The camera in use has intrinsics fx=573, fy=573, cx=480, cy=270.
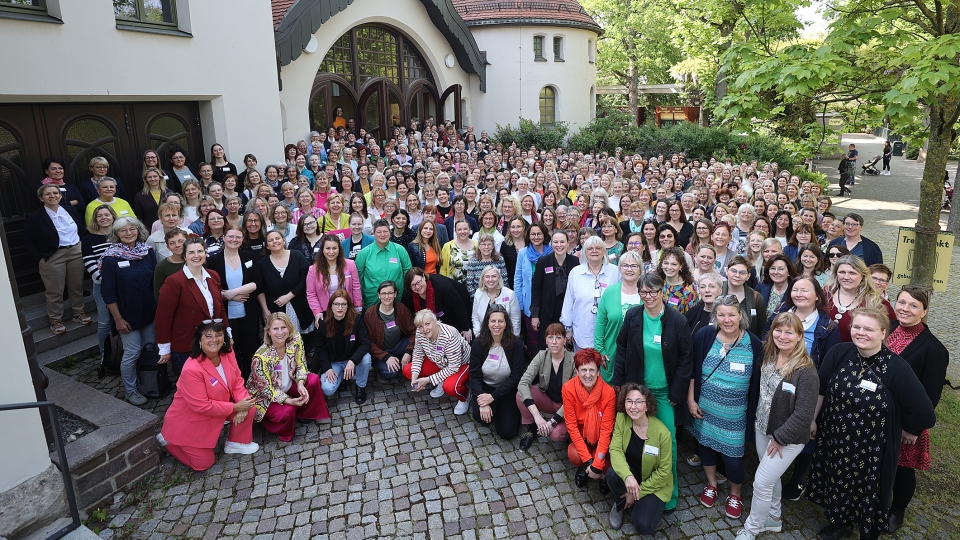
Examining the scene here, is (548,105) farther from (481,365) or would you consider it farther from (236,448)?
(236,448)

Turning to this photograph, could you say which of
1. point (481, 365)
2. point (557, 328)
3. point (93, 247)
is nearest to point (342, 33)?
point (93, 247)

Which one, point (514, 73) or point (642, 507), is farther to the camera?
point (514, 73)

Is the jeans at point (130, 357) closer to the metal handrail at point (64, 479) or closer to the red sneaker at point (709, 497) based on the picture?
the metal handrail at point (64, 479)

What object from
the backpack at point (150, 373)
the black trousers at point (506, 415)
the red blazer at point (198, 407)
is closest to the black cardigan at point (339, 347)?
the red blazer at point (198, 407)

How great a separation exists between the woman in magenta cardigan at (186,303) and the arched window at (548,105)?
22.4 meters

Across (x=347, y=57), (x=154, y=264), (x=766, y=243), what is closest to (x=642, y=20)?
(x=347, y=57)

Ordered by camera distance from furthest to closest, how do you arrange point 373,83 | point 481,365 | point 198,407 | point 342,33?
point 373,83 → point 342,33 → point 481,365 → point 198,407

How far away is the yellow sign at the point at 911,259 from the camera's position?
557 centimetres

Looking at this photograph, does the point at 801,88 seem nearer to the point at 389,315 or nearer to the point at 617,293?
the point at 617,293

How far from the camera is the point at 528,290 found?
6691 millimetres

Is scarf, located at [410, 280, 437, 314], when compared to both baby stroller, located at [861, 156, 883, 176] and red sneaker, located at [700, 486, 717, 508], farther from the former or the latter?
baby stroller, located at [861, 156, 883, 176]

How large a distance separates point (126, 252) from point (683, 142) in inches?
741

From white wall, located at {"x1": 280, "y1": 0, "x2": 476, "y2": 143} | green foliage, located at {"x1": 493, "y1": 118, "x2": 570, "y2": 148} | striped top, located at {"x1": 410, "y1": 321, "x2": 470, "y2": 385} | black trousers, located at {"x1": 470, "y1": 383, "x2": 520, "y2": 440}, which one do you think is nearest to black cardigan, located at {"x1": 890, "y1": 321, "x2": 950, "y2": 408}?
black trousers, located at {"x1": 470, "y1": 383, "x2": 520, "y2": 440}

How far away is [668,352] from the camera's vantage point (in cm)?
474
